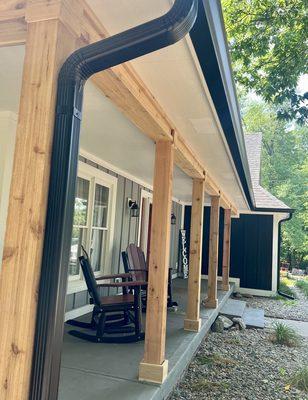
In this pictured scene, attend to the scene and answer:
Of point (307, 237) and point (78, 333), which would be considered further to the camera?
point (307, 237)

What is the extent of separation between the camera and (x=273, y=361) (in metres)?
4.61

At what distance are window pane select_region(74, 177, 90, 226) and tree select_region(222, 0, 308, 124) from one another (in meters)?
4.13

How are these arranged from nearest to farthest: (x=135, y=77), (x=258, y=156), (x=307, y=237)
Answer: (x=135, y=77)
(x=258, y=156)
(x=307, y=237)

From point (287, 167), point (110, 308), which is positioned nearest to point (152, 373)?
point (110, 308)

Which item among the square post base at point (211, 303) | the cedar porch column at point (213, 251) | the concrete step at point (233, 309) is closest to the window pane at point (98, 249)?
the cedar porch column at point (213, 251)

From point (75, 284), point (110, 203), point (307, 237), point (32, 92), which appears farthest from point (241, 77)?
point (307, 237)

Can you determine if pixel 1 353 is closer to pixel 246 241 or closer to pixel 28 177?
pixel 28 177

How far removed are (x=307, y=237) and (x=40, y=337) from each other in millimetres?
21387

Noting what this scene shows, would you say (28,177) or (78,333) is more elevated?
(28,177)

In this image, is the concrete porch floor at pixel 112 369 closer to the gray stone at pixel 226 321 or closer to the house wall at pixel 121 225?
the house wall at pixel 121 225

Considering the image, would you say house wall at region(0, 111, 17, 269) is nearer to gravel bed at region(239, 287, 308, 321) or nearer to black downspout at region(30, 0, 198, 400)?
black downspout at region(30, 0, 198, 400)

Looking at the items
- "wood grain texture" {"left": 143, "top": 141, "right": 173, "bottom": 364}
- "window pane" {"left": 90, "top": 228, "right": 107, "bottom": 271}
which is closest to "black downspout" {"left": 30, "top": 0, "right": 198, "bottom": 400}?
"wood grain texture" {"left": 143, "top": 141, "right": 173, "bottom": 364}

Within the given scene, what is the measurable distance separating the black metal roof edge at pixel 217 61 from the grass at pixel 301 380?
8.91ft

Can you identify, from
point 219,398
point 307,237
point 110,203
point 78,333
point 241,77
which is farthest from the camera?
point 307,237
